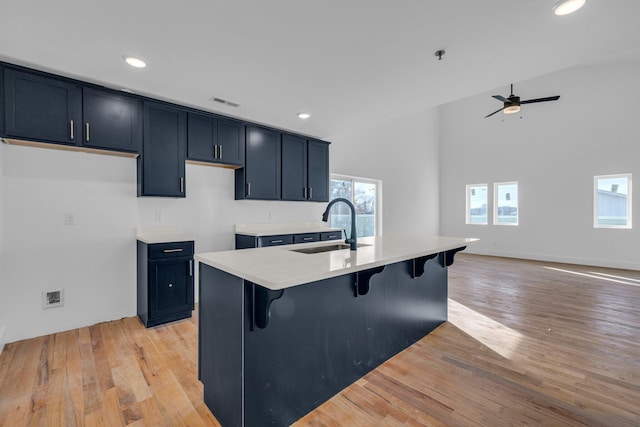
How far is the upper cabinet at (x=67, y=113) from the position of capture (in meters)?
2.33

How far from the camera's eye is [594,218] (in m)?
5.80

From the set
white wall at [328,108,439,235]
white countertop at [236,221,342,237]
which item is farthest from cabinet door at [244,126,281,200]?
white wall at [328,108,439,235]

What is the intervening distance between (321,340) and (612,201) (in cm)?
713

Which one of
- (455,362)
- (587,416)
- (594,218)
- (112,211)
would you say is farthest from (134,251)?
(594,218)

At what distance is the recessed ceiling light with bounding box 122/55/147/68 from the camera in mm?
2244

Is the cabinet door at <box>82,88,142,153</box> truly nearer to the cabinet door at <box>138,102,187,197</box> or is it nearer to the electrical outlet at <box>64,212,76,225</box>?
the cabinet door at <box>138,102,187,197</box>

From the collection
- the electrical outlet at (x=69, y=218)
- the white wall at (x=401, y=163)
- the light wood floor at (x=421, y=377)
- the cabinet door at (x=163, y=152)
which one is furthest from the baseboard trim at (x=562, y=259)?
the electrical outlet at (x=69, y=218)

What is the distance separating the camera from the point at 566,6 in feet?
5.55

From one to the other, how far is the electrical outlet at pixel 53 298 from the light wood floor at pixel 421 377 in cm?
29

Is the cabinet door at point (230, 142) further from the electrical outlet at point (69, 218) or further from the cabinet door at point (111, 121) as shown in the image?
the electrical outlet at point (69, 218)

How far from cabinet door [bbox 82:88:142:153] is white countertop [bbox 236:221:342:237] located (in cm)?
158

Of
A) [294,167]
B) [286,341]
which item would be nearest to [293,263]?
[286,341]

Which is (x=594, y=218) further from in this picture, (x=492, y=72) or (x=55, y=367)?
(x=55, y=367)

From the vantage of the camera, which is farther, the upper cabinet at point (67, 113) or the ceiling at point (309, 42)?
the upper cabinet at point (67, 113)
